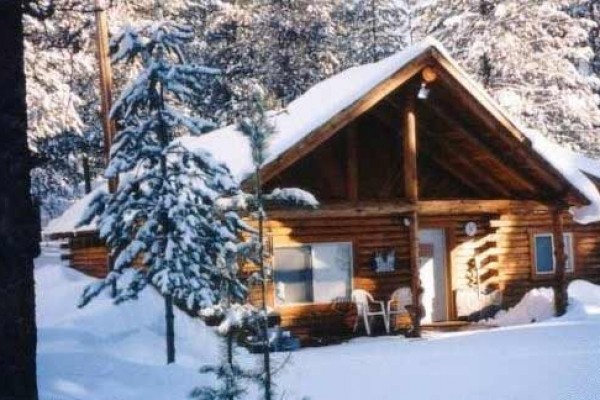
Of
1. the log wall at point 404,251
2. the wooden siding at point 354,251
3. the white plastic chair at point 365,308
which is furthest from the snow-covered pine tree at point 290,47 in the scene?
the white plastic chair at point 365,308

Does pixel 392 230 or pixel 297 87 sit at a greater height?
pixel 297 87

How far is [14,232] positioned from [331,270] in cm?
1139

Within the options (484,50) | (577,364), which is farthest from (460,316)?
(484,50)

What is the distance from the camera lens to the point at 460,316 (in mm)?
19078

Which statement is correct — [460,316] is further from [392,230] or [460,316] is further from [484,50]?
[484,50]

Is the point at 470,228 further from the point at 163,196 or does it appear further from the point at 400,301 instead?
the point at 163,196

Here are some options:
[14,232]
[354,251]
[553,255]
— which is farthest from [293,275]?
[14,232]

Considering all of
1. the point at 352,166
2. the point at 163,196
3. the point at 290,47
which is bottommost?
the point at 163,196

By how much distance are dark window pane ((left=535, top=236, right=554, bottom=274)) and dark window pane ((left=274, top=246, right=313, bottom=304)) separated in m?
7.09

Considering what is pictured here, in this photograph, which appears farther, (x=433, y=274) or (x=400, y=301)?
(x=433, y=274)

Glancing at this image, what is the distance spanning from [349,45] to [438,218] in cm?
1919

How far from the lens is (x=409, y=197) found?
626 inches

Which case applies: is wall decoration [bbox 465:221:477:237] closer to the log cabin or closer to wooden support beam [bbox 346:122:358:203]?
the log cabin

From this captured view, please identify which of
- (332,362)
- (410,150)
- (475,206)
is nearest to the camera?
(332,362)
